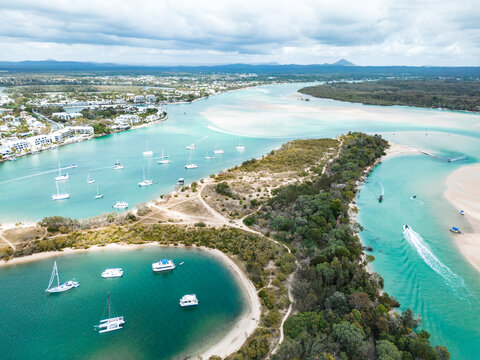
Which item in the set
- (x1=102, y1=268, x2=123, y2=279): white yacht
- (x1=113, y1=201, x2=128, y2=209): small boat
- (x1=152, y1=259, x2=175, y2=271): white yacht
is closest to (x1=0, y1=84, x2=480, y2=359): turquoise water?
(x1=113, y1=201, x2=128, y2=209): small boat

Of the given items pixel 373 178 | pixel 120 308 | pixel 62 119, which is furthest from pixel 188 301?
pixel 62 119

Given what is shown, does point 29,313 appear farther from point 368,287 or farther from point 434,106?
point 434,106

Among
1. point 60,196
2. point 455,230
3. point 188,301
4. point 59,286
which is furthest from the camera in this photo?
point 60,196

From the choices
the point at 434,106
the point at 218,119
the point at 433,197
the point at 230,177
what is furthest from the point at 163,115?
the point at 434,106

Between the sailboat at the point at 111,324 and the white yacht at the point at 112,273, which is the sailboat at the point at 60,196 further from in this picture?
the sailboat at the point at 111,324

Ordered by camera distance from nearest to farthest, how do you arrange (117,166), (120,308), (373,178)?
(120,308)
(373,178)
(117,166)

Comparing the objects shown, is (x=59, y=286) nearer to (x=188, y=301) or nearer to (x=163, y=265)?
(x=163, y=265)
